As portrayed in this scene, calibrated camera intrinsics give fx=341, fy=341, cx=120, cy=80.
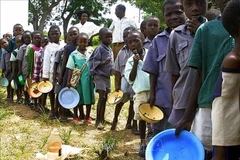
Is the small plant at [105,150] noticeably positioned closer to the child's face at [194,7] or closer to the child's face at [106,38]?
the child's face at [106,38]

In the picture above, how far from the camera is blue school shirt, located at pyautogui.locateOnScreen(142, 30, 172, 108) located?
280 cm

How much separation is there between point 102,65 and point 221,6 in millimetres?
3063

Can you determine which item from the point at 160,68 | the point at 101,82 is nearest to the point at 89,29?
the point at 101,82

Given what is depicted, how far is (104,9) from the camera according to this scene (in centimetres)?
2844

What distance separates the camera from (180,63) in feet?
7.00

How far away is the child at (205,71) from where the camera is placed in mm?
1638

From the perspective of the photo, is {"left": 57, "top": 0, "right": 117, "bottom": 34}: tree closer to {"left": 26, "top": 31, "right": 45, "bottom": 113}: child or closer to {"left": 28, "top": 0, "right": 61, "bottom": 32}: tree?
{"left": 28, "top": 0, "right": 61, "bottom": 32}: tree

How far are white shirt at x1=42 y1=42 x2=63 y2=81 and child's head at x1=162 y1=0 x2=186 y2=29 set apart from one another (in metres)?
3.01

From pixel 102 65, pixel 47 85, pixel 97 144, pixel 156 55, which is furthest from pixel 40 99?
pixel 156 55

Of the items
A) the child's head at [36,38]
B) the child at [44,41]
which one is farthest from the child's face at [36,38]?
the child at [44,41]

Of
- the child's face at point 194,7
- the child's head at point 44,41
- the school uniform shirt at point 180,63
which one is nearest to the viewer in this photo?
the school uniform shirt at point 180,63

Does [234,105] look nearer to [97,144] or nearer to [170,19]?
[170,19]

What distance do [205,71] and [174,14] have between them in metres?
1.04

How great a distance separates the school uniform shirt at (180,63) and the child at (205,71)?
0.14 m
